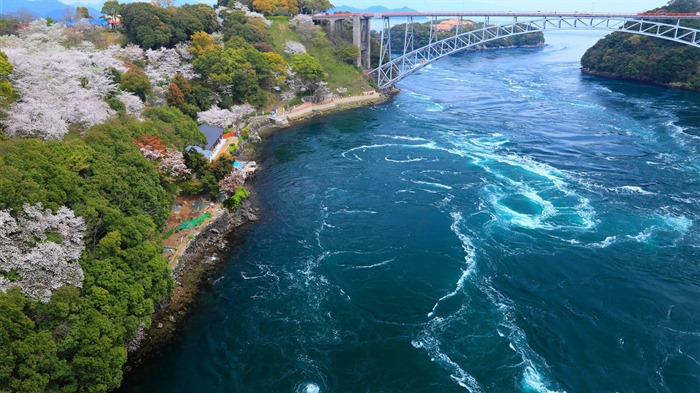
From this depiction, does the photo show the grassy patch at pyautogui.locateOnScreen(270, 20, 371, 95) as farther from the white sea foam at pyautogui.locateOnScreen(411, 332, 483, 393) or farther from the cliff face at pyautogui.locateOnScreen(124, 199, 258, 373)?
the white sea foam at pyautogui.locateOnScreen(411, 332, 483, 393)

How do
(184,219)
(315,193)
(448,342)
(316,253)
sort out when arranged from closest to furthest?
(448,342) → (316,253) → (184,219) → (315,193)

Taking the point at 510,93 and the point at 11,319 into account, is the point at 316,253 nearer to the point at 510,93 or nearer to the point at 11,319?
the point at 11,319

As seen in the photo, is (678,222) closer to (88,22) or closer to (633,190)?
(633,190)

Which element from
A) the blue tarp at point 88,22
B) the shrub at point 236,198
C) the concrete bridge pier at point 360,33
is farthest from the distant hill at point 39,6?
the shrub at point 236,198

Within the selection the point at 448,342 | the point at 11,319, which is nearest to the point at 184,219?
the point at 11,319

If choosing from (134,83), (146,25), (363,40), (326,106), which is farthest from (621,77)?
(134,83)

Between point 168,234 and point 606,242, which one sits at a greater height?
point 168,234
